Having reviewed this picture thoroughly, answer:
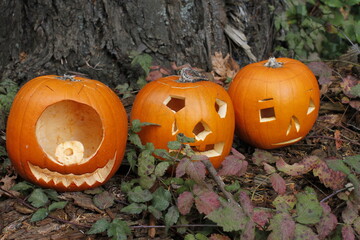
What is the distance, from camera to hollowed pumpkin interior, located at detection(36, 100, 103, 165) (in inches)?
116

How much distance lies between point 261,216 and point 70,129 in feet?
5.08

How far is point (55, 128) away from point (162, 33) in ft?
4.69

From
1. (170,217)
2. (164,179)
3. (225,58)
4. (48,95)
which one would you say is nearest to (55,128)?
(48,95)

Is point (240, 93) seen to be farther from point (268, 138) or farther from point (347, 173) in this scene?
point (347, 173)

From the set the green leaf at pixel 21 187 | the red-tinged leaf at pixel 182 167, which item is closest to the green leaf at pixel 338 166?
the red-tinged leaf at pixel 182 167

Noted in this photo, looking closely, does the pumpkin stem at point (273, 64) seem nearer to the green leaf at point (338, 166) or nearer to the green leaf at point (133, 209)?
the green leaf at point (338, 166)

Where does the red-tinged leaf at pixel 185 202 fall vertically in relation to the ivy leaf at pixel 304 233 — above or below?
above

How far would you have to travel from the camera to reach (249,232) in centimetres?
218

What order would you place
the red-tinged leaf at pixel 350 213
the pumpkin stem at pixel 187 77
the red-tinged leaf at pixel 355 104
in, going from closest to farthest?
1. the red-tinged leaf at pixel 350 213
2. the pumpkin stem at pixel 187 77
3. the red-tinged leaf at pixel 355 104

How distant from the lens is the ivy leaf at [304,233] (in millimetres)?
2202

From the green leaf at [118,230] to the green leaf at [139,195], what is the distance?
0.64 feet

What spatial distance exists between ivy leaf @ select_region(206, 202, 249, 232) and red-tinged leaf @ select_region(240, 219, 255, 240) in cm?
2

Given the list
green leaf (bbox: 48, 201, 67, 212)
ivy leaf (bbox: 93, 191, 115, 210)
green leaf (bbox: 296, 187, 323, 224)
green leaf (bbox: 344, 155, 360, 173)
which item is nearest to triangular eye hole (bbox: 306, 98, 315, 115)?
green leaf (bbox: 344, 155, 360, 173)

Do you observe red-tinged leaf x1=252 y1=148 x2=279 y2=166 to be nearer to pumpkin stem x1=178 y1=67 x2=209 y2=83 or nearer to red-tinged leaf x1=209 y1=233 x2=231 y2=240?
pumpkin stem x1=178 y1=67 x2=209 y2=83
